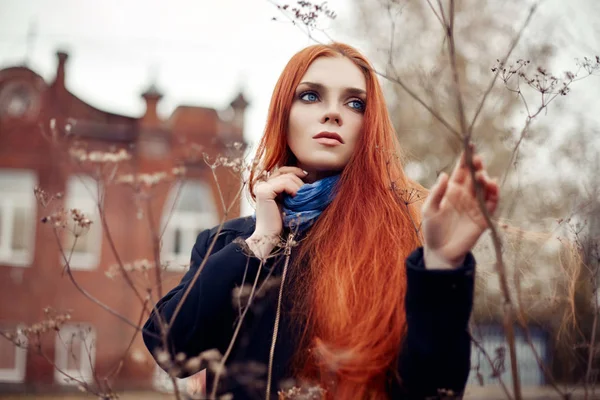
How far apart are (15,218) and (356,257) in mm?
13542

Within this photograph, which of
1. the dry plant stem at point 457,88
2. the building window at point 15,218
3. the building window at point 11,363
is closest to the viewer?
the dry plant stem at point 457,88

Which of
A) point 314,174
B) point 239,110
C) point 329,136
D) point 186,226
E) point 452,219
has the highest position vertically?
point 239,110

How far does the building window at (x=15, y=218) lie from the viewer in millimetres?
13906

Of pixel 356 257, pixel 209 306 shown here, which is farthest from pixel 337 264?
pixel 209 306

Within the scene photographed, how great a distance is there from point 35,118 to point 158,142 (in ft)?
8.48

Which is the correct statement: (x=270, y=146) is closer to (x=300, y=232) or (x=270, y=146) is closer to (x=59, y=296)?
Answer: (x=300, y=232)

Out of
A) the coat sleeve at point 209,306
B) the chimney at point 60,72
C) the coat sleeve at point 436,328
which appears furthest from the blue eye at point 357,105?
the chimney at point 60,72

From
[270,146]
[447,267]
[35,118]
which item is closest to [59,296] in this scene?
[35,118]

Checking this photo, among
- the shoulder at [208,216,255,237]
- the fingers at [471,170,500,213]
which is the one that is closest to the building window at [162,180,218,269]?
the shoulder at [208,216,255,237]

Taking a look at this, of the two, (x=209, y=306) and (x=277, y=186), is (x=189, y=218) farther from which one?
(x=209, y=306)

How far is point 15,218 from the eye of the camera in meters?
14.0

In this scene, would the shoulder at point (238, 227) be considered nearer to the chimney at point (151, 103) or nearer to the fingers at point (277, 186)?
the fingers at point (277, 186)

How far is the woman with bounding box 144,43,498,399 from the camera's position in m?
1.45

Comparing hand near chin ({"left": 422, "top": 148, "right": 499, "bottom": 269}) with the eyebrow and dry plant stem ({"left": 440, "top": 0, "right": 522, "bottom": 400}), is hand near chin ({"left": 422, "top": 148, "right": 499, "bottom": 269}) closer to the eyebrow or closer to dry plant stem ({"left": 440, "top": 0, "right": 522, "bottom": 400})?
dry plant stem ({"left": 440, "top": 0, "right": 522, "bottom": 400})
